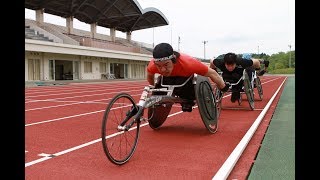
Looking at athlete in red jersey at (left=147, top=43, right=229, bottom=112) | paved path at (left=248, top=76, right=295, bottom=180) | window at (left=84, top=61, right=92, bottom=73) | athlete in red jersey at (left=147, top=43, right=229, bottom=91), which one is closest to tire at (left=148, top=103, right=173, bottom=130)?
athlete in red jersey at (left=147, top=43, right=229, bottom=112)

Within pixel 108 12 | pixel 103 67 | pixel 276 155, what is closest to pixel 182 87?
pixel 276 155

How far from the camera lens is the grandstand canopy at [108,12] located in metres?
42.7

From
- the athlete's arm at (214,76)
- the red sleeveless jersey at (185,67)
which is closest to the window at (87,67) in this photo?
the athlete's arm at (214,76)

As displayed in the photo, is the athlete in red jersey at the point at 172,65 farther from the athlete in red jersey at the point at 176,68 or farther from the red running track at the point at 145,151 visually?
the red running track at the point at 145,151

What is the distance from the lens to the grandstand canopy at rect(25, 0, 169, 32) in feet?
140

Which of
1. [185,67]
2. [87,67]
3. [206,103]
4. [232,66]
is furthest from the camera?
[87,67]

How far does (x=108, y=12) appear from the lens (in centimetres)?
5125

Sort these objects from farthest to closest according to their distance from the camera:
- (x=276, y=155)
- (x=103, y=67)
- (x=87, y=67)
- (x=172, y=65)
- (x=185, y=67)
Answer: (x=103, y=67) < (x=87, y=67) < (x=185, y=67) < (x=172, y=65) < (x=276, y=155)

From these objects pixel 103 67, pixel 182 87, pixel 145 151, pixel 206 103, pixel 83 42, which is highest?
pixel 83 42

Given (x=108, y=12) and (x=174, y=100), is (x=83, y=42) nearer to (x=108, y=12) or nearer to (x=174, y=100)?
(x=108, y=12)

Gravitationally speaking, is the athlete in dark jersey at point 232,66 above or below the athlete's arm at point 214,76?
above
